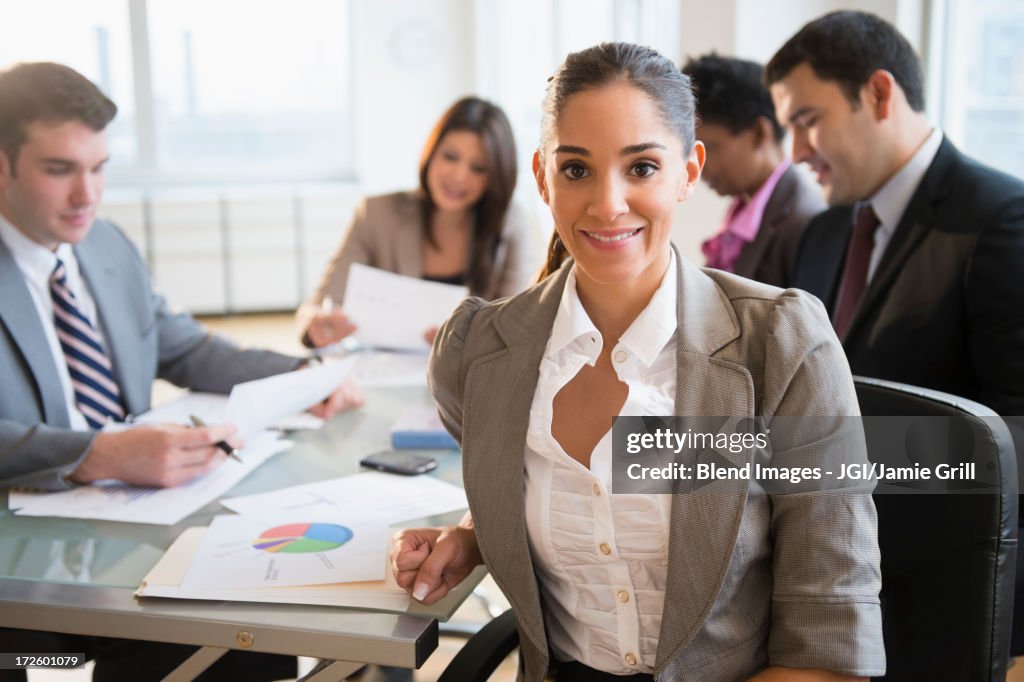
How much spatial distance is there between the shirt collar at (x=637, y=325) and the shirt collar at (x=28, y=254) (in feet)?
3.85

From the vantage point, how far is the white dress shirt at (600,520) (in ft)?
3.98

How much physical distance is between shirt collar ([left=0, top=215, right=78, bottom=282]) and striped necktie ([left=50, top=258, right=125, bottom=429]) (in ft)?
0.05

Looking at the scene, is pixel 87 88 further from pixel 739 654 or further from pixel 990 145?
pixel 990 145

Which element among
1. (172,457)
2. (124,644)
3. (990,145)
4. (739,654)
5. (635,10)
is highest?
(635,10)

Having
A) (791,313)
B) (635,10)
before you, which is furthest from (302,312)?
(635,10)

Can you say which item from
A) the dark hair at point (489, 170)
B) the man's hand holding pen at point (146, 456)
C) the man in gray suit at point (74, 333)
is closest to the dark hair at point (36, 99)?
the man in gray suit at point (74, 333)

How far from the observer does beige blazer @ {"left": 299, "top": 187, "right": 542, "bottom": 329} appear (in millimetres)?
3021

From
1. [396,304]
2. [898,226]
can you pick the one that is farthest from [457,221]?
[898,226]

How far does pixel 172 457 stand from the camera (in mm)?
1623

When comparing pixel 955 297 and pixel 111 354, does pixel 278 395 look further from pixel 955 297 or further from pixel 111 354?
pixel 955 297

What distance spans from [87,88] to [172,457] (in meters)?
0.81

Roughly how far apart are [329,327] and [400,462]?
0.94 metres

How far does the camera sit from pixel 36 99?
1.86 m

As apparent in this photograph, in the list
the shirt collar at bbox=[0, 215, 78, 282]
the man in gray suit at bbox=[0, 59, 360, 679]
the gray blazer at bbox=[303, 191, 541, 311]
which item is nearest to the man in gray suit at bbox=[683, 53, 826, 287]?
the gray blazer at bbox=[303, 191, 541, 311]
